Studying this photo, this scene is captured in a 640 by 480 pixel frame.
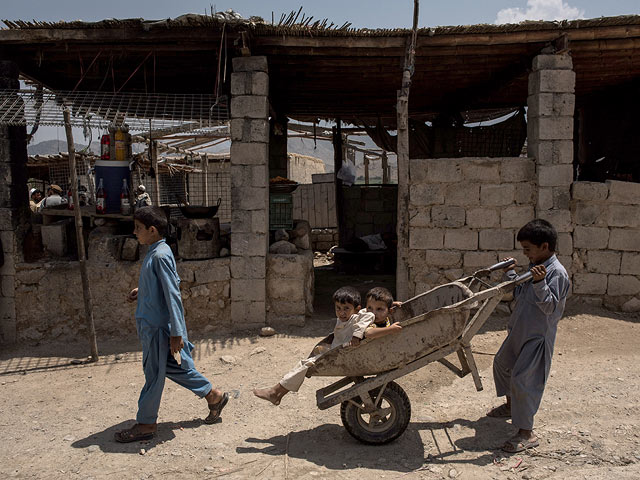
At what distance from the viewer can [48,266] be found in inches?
229

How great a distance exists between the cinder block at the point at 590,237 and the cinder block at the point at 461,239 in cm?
123

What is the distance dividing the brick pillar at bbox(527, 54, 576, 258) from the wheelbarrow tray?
11.6 ft

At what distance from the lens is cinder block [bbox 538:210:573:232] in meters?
6.03

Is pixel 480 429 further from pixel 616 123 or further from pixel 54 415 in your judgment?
pixel 616 123

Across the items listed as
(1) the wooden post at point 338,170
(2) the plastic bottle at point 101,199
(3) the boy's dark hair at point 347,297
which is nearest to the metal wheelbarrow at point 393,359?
(3) the boy's dark hair at point 347,297

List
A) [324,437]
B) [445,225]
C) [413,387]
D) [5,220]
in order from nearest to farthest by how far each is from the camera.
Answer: [324,437]
[413,387]
[5,220]
[445,225]

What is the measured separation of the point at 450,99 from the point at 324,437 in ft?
24.2

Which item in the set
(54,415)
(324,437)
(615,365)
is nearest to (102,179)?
(54,415)

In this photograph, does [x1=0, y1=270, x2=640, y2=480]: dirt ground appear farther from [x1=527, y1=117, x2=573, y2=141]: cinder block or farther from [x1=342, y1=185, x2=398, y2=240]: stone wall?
[x1=342, y1=185, x2=398, y2=240]: stone wall

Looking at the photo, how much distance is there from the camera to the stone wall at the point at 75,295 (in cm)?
580

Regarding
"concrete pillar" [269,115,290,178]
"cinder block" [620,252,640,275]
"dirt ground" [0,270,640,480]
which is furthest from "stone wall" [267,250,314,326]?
"concrete pillar" [269,115,290,178]

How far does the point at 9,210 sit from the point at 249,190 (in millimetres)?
2779

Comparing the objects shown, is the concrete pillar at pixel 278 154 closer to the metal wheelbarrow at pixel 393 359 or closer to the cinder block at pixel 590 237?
the cinder block at pixel 590 237

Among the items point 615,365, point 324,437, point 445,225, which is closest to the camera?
point 324,437
